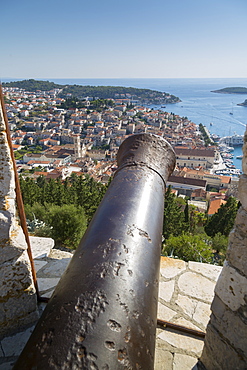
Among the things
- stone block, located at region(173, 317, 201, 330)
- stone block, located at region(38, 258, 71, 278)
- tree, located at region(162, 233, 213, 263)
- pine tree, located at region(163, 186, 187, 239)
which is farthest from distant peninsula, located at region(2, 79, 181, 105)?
stone block, located at region(173, 317, 201, 330)

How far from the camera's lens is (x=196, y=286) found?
2.64m

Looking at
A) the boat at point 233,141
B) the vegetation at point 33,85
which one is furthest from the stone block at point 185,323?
the vegetation at point 33,85

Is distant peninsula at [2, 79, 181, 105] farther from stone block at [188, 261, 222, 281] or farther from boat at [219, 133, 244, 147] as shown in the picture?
stone block at [188, 261, 222, 281]

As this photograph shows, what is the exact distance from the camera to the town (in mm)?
36844

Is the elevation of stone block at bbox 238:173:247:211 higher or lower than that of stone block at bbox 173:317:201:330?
higher

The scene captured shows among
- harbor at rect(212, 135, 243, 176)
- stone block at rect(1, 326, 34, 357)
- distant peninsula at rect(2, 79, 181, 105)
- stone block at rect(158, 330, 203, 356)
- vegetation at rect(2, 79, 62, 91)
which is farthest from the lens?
vegetation at rect(2, 79, 62, 91)

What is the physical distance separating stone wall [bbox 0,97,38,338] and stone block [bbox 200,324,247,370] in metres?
1.13

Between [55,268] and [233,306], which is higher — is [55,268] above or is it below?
below

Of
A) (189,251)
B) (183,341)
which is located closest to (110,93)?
(189,251)

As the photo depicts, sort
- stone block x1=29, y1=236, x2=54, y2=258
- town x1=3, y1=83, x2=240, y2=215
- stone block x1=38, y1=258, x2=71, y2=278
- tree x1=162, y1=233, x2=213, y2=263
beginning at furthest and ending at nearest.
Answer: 1. town x1=3, y1=83, x2=240, y2=215
2. tree x1=162, y1=233, x2=213, y2=263
3. stone block x1=29, y1=236, x2=54, y2=258
4. stone block x1=38, y1=258, x2=71, y2=278

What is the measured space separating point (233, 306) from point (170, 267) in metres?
1.49

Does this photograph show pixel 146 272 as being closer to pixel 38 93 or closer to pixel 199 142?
pixel 199 142

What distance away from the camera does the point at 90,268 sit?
111 cm

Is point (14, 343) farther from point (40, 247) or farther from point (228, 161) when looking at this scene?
point (228, 161)
